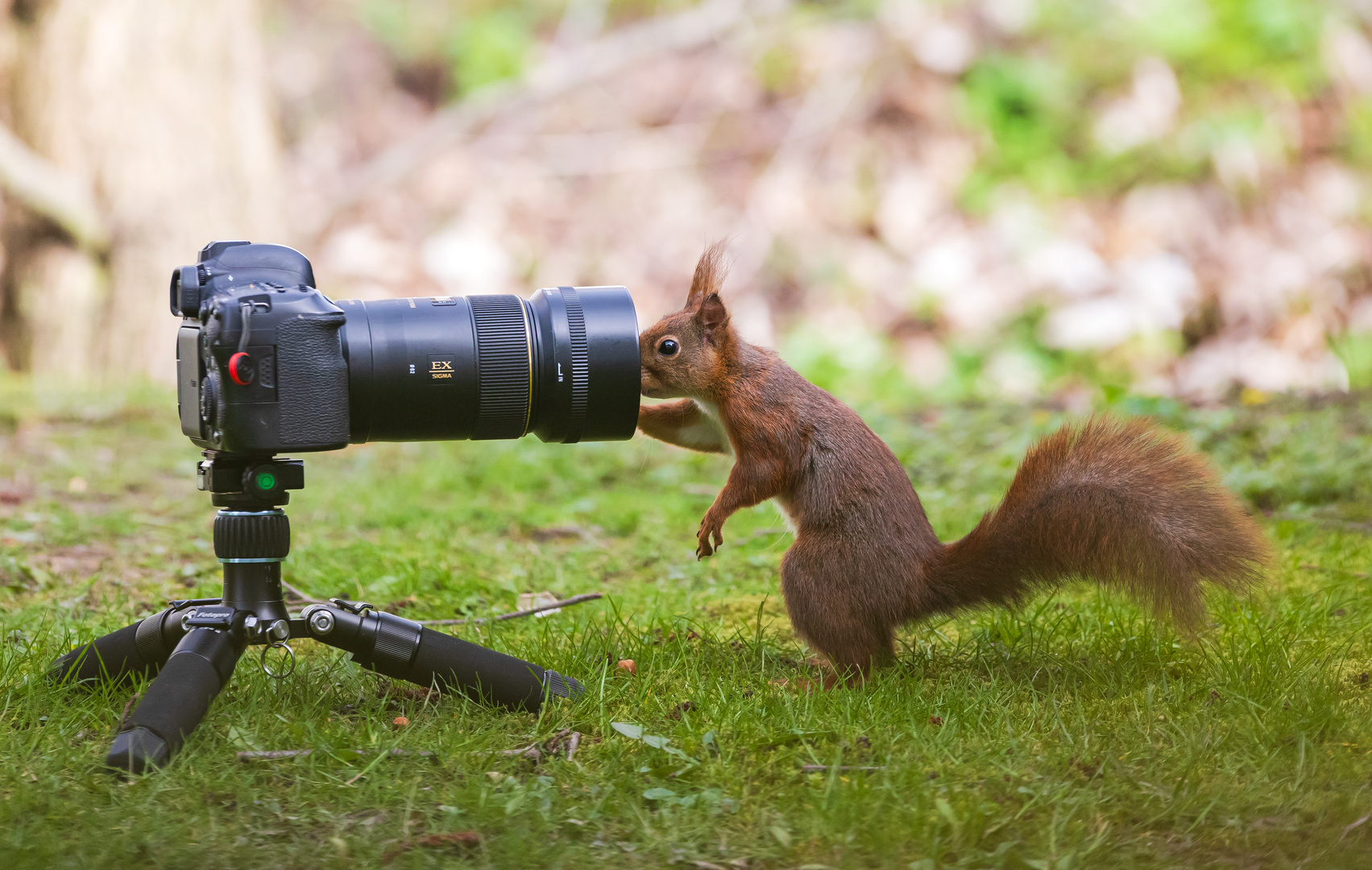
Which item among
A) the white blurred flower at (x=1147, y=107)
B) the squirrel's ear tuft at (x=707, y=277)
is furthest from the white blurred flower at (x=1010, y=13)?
the squirrel's ear tuft at (x=707, y=277)

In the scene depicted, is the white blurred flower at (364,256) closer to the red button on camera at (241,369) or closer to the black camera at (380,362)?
the black camera at (380,362)

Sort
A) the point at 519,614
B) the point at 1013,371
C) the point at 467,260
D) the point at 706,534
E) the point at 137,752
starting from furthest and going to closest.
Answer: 1. the point at 467,260
2. the point at 1013,371
3. the point at 519,614
4. the point at 706,534
5. the point at 137,752

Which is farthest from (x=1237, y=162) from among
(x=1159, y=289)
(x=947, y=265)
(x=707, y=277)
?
(x=707, y=277)

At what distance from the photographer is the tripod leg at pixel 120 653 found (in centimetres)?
227

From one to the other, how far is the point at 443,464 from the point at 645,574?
5.83 ft

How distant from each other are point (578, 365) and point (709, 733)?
2.49 ft

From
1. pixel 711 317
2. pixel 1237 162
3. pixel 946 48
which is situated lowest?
pixel 711 317

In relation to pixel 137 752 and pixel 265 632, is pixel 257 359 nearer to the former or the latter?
pixel 265 632

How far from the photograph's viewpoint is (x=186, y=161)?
21.6ft

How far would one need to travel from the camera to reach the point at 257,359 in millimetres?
2096

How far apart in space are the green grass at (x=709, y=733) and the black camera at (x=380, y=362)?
0.53 m

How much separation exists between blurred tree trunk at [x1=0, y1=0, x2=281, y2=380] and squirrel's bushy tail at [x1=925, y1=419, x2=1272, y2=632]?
18.1ft

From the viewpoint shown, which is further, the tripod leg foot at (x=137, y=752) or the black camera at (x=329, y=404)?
the black camera at (x=329, y=404)

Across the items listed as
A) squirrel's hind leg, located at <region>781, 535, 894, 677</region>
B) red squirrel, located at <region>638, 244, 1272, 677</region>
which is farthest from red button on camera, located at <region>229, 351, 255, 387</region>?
squirrel's hind leg, located at <region>781, 535, 894, 677</region>
